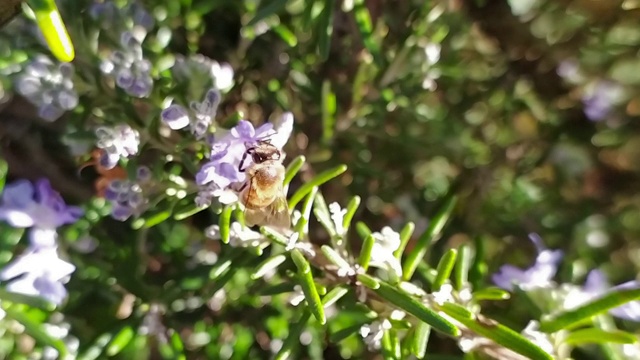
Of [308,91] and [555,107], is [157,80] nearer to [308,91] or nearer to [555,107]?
[308,91]

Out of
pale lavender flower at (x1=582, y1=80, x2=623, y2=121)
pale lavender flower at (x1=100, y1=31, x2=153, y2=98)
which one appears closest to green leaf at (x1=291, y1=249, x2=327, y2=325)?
pale lavender flower at (x1=100, y1=31, x2=153, y2=98)

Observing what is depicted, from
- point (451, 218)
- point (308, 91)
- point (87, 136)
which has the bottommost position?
point (451, 218)

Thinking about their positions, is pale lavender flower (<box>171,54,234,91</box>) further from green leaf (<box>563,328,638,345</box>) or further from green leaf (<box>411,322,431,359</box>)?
green leaf (<box>563,328,638,345</box>)

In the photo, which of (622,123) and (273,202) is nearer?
(273,202)

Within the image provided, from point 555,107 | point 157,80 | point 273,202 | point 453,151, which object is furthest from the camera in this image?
point 555,107

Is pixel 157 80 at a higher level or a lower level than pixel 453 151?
higher

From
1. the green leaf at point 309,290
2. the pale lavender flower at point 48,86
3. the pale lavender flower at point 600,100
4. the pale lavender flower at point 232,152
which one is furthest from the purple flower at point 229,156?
the pale lavender flower at point 600,100

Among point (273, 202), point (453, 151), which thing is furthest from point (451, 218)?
point (273, 202)
